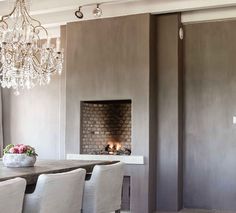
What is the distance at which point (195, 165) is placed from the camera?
5.94 meters

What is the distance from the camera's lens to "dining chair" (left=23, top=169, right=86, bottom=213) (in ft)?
9.72

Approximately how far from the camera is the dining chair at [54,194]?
2.96 m

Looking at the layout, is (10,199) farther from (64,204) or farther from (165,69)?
(165,69)

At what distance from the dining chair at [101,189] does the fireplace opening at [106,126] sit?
2.26 metres

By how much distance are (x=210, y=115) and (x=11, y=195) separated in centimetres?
390

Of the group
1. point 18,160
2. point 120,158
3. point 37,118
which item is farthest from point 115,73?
point 18,160

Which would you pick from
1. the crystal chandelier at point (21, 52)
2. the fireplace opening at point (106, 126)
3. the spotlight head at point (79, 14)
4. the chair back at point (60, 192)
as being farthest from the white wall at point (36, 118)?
the chair back at point (60, 192)

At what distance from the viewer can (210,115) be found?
5.92 meters

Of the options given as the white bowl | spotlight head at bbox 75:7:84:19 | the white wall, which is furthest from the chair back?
the white wall

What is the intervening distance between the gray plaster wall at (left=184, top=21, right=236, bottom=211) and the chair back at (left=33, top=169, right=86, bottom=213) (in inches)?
113

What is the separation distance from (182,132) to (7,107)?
3.27m

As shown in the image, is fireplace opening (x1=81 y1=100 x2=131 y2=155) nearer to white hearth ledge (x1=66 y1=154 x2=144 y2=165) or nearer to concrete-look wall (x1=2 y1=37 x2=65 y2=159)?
white hearth ledge (x1=66 y1=154 x2=144 y2=165)

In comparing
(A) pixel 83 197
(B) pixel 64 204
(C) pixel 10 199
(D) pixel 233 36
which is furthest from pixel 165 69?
(C) pixel 10 199

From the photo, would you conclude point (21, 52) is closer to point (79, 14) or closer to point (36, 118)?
point (79, 14)
